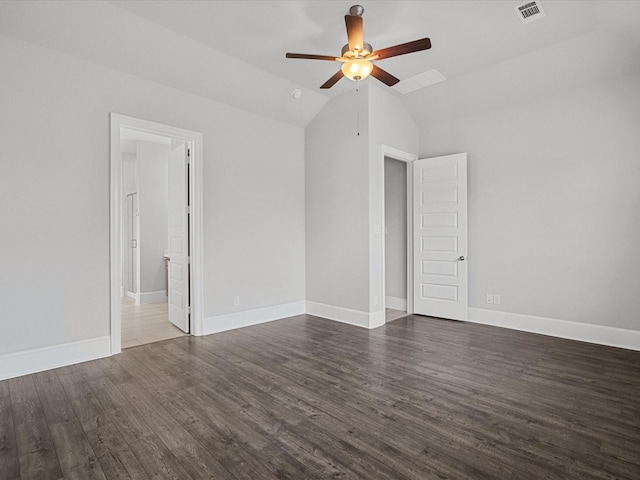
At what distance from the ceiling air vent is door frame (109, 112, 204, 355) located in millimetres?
3797

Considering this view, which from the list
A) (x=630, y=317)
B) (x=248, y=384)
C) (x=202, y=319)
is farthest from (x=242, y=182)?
(x=630, y=317)

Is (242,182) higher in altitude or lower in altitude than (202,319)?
higher

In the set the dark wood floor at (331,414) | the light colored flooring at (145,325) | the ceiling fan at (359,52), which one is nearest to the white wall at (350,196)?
the dark wood floor at (331,414)

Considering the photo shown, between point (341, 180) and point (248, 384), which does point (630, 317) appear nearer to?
point (341, 180)

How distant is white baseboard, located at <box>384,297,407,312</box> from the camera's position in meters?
6.16

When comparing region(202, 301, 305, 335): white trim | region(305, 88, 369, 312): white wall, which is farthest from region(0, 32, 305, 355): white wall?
region(305, 88, 369, 312): white wall

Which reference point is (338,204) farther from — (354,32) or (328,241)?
(354,32)

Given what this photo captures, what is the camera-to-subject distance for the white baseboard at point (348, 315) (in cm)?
505

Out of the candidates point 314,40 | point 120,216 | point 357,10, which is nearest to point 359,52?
point 357,10

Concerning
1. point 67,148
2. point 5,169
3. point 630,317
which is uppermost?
point 67,148

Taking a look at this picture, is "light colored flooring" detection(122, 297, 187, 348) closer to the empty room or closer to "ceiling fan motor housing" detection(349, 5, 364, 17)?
the empty room

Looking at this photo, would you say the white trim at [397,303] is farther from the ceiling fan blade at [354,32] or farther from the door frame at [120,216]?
the ceiling fan blade at [354,32]

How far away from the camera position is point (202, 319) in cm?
472

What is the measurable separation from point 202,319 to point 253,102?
3.05 meters
